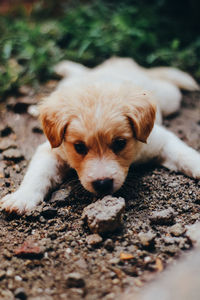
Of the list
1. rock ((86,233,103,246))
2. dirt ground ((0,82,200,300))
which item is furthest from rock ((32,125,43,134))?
rock ((86,233,103,246))

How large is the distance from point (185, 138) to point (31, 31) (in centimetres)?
373

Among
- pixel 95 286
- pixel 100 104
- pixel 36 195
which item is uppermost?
pixel 100 104

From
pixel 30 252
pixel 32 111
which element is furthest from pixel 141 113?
pixel 32 111

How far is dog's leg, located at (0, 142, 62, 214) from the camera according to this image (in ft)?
10.4

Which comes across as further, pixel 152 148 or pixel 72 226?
pixel 152 148

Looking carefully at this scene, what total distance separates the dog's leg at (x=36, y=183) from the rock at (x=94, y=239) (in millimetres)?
740

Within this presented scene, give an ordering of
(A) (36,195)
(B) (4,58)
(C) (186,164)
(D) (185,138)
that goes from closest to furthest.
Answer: (A) (36,195)
(C) (186,164)
(D) (185,138)
(B) (4,58)

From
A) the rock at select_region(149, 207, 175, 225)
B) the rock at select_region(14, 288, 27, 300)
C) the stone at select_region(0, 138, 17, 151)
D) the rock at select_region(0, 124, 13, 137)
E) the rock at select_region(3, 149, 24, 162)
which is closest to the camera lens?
the rock at select_region(14, 288, 27, 300)

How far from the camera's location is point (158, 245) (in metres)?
2.67

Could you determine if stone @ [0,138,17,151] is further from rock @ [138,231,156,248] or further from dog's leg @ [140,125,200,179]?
rock @ [138,231,156,248]

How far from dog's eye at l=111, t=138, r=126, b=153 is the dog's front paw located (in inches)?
36.5

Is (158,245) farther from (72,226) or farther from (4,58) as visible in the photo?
(4,58)

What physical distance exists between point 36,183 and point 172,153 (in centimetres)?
157

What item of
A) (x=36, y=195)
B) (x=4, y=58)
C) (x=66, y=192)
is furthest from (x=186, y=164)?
(x=4, y=58)
